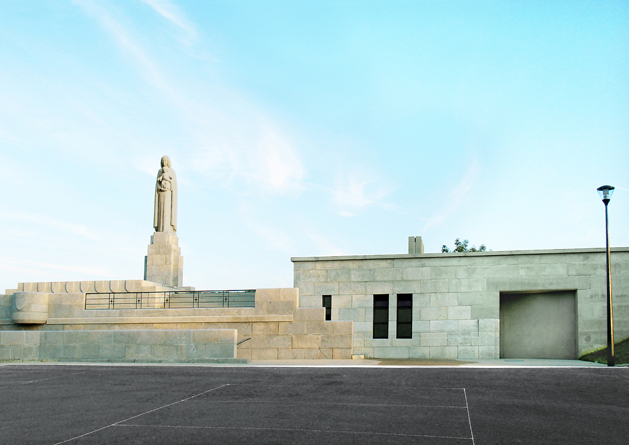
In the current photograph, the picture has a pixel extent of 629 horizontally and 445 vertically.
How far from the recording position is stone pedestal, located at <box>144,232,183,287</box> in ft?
101

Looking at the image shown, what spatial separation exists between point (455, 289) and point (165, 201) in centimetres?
1718

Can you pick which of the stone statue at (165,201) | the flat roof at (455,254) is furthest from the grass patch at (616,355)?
A: the stone statue at (165,201)

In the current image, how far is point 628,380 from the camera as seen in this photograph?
43.2ft

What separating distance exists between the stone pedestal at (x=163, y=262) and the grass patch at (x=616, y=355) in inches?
798

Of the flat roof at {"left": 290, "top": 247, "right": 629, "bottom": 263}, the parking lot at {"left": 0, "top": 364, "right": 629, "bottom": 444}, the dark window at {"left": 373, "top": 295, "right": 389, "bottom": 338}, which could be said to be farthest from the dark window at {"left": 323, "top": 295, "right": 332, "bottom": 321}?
the parking lot at {"left": 0, "top": 364, "right": 629, "bottom": 444}

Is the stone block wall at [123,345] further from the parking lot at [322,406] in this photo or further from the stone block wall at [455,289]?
the stone block wall at [455,289]

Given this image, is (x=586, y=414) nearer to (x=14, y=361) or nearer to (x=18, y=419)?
(x=18, y=419)

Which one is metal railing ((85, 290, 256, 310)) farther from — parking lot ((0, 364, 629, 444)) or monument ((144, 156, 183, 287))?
parking lot ((0, 364, 629, 444))

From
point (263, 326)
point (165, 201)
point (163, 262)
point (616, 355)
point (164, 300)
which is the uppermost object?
point (165, 201)

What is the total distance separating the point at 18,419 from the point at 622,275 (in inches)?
798

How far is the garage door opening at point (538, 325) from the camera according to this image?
871 inches

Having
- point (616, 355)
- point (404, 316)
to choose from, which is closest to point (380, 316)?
point (404, 316)

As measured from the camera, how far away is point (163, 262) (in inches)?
1214

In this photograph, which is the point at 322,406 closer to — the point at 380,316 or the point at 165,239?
the point at 380,316
